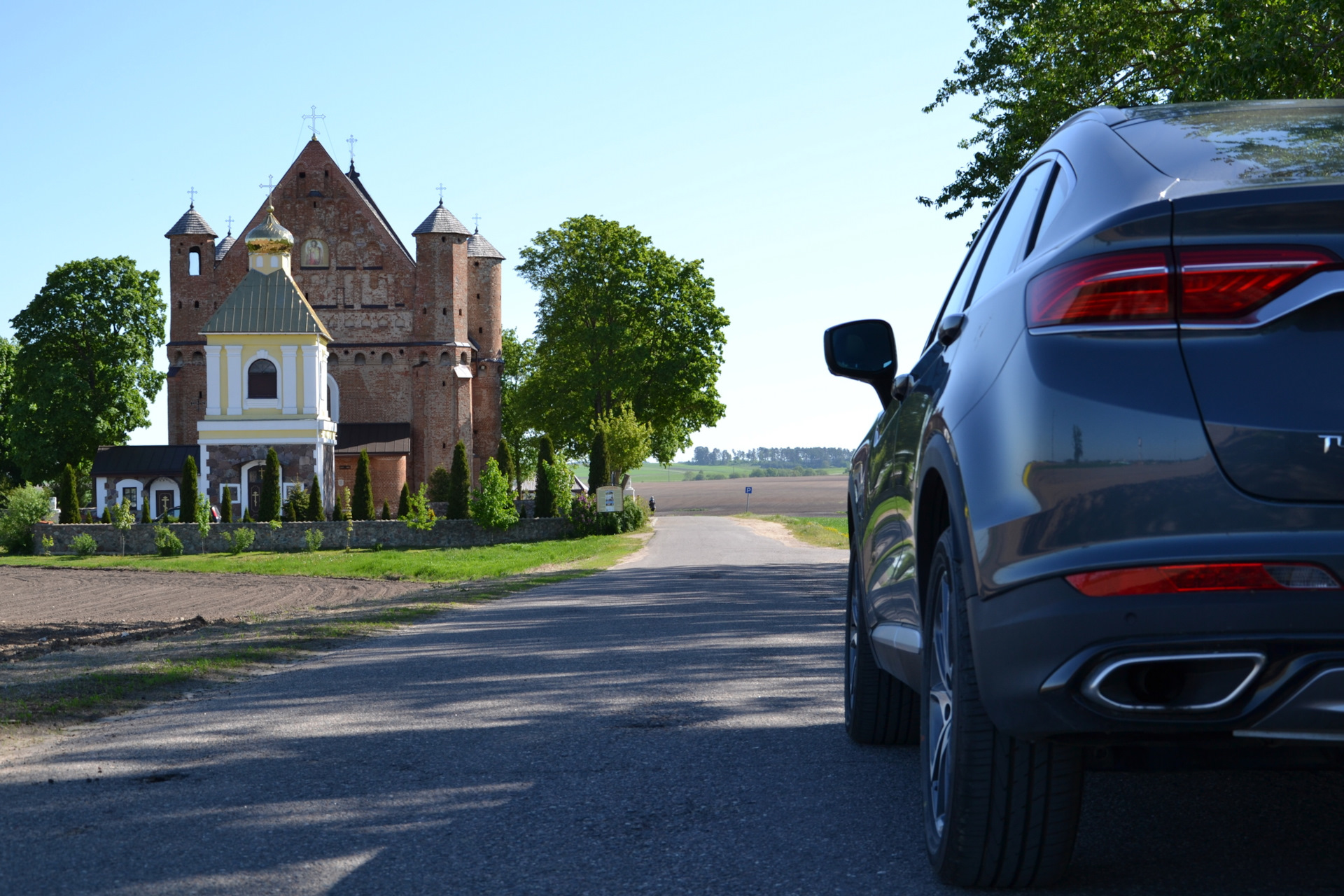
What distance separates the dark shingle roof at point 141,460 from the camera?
54406mm

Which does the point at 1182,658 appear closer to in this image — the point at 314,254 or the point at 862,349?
the point at 862,349

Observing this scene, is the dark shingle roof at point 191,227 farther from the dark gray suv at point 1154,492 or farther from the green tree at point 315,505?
the dark gray suv at point 1154,492

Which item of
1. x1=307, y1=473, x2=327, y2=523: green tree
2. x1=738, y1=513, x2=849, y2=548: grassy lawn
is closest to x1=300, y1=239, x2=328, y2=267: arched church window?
x1=307, y1=473, x2=327, y2=523: green tree

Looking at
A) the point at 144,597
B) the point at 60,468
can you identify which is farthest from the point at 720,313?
the point at 144,597

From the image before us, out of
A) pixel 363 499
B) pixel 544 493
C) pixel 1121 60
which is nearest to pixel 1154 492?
pixel 1121 60

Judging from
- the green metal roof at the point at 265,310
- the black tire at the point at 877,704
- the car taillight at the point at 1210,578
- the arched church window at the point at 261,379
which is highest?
the green metal roof at the point at 265,310

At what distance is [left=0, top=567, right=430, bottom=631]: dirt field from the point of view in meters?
18.0

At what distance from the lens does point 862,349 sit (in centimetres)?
450

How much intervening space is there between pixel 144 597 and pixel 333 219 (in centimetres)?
3932

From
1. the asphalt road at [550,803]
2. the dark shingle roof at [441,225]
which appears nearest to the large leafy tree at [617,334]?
the dark shingle roof at [441,225]

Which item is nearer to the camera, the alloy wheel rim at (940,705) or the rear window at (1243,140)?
the rear window at (1243,140)

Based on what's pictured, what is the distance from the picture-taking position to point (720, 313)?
192 feet

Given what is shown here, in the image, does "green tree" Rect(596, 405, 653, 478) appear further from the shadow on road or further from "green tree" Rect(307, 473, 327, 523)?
the shadow on road

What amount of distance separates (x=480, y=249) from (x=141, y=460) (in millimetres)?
20416
